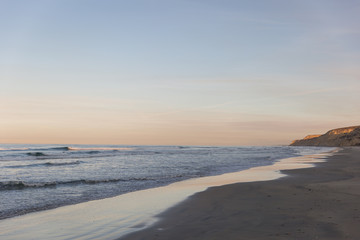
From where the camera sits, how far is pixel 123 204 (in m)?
10.2

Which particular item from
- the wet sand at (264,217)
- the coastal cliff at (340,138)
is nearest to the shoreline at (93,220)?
the wet sand at (264,217)

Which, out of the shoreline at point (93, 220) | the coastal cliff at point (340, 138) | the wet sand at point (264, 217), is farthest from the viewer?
the coastal cliff at point (340, 138)

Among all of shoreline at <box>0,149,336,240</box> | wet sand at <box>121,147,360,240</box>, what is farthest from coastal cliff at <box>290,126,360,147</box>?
shoreline at <box>0,149,336,240</box>

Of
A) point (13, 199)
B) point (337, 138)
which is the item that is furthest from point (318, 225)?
point (337, 138)

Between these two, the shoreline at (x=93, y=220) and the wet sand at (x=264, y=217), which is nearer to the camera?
the wet sand at (x=264, y=217)

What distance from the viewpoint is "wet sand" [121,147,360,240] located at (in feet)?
20.1

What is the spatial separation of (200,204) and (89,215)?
3560mm

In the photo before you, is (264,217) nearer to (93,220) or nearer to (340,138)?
(93,220)

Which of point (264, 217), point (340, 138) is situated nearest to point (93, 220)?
point (264, 217)

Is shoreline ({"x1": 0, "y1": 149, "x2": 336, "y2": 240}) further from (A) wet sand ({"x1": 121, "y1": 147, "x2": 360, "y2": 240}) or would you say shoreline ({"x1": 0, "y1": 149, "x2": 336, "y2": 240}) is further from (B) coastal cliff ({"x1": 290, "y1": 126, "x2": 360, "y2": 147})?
(B) coastal cliff ({"x1": 290, "y1": 126, "x2": 360, "y2": 147})

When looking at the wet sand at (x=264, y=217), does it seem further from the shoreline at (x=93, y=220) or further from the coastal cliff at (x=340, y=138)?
the coastal cliff at (x=340, y=138)

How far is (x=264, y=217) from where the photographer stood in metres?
7.59

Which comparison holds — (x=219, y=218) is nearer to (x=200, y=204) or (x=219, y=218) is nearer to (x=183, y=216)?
(x=183, y=216)

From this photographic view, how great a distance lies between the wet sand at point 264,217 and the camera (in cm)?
613
